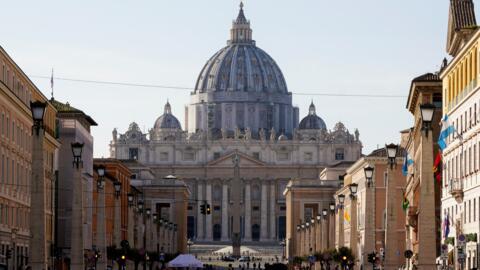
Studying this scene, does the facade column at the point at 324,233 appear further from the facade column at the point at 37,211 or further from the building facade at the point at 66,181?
the facade column at the point at 37,211

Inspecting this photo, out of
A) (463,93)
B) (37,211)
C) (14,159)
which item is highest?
(463,93)

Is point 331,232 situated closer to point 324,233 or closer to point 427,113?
point 324,233

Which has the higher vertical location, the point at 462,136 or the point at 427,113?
the point at 462,136

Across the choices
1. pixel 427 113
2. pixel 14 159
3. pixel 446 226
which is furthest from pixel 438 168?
pixel 427 113

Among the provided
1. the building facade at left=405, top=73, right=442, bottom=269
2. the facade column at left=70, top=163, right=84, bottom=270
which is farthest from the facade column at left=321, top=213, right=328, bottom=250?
the facade column at left=70, top=163, right=84, bottom=270

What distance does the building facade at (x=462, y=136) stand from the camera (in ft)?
204

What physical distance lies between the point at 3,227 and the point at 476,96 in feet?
70.0

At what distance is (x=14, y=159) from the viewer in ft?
246

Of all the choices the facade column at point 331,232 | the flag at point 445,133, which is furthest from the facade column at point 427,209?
the facade column at point 331,232

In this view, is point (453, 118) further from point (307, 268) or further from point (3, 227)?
point (307, 268)

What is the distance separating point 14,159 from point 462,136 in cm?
1990

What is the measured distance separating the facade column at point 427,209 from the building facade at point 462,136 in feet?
52.0

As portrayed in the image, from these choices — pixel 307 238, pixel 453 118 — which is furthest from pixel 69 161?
pixel 307 238

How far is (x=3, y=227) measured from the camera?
71.8 m
